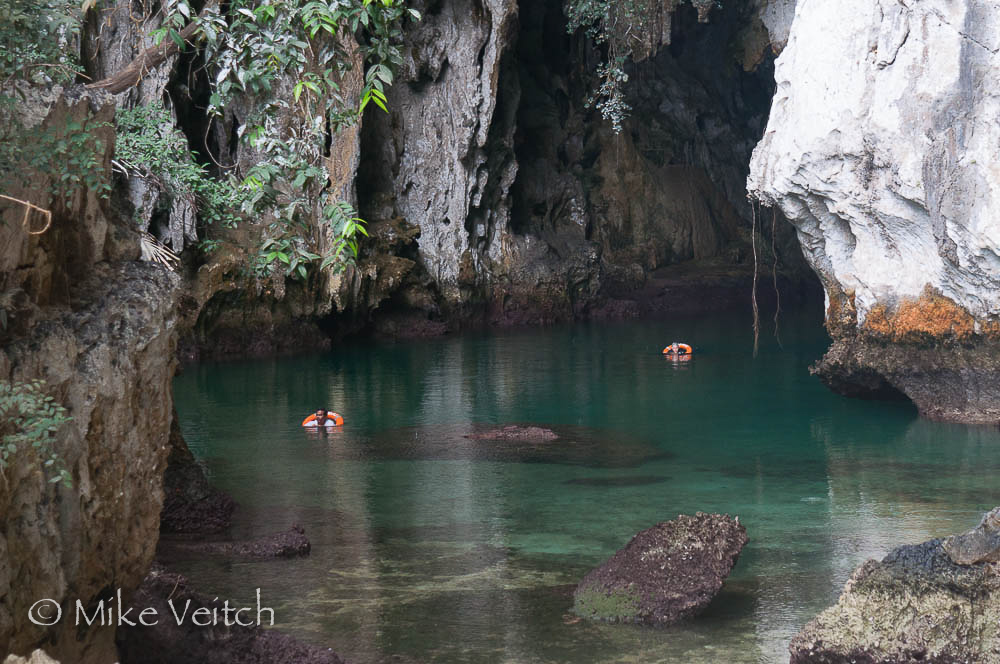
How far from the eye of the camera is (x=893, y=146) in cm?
1403

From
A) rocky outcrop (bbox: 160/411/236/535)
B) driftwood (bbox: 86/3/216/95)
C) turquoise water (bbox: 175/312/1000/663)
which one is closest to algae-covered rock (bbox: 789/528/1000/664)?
turquoise water (bbox: 175/312/1000/663)

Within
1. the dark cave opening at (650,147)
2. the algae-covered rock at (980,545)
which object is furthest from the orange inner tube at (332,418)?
the dark cave opening at (650,147)

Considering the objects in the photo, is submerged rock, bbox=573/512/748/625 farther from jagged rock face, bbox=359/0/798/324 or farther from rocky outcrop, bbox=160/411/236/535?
jagged rock face, bbox=359/0/798/324

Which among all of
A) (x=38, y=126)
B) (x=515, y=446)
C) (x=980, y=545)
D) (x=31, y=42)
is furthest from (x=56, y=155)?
(x=515, y=446)

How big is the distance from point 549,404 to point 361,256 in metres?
10.5

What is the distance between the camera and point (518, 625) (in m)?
7.59

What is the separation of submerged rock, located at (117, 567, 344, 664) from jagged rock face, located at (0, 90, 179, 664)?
31 cm

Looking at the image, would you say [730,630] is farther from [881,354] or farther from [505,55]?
[505,55]

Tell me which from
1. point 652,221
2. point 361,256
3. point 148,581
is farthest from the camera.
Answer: point 652,221

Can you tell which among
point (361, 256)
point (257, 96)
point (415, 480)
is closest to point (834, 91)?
point (415, 480)

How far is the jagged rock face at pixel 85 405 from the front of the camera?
4938 mm

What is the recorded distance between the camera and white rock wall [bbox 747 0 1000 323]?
44.2ft

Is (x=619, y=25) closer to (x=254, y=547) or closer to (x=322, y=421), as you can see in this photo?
(x=322, y=421)

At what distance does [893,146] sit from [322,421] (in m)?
8.58
